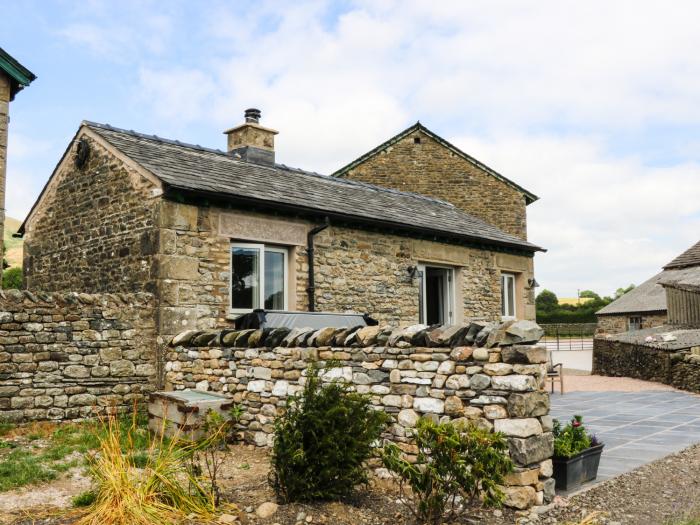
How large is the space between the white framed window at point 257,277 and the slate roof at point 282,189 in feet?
2.82

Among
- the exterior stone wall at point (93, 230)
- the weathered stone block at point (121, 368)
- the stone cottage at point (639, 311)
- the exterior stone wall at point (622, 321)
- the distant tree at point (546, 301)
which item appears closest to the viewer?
A: the weathered stone block at point (121, 368)

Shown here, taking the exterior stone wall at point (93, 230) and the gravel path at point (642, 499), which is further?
the exterior stone wall at point (93, 230)

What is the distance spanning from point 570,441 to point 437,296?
862 cm

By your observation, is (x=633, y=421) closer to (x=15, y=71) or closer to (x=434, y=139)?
(x=15, y=71)

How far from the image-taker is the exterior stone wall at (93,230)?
10.2 meters

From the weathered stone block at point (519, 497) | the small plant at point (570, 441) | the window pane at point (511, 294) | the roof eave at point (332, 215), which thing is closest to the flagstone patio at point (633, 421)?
the small plant at point (570, 441)

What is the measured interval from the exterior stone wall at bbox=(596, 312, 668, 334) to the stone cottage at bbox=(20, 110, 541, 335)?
20335 millimetres

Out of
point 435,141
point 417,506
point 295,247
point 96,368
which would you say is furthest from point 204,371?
point 435,141

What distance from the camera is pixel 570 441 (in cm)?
643

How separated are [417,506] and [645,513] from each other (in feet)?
7.11

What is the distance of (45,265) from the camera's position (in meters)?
12.6

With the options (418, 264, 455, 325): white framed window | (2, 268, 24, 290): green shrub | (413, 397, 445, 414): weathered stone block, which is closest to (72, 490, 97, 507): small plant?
(413, 397, 445, 414): weathered stone block

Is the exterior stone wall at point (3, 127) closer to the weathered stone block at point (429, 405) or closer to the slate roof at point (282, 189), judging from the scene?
the slate roof at point (282, 189)

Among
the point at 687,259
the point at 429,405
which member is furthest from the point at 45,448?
the point at 687,259
